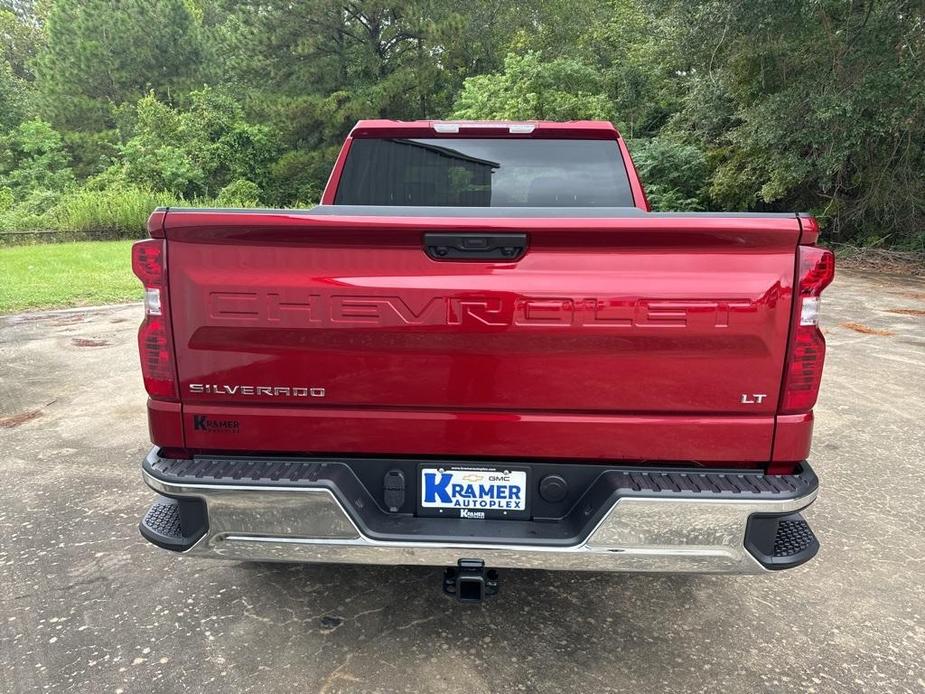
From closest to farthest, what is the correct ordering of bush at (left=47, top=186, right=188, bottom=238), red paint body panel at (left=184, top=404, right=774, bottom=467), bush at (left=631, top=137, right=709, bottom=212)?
1. red paint body panel at (left=184, top=404, right=774, bottom=467)
2. bush at (left=631, top=137, right=709, bottom=212)
3. bush at (left=47, top=186, right=188, bottom=238)

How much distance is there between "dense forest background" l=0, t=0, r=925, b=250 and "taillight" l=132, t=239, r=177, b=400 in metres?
13.2

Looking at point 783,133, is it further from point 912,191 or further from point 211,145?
point 211,145

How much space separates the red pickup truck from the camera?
1995mm

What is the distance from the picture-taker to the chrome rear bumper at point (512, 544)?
2014 millimetres

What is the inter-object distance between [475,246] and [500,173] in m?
1.59

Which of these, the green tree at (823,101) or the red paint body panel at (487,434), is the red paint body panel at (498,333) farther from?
the green tree at (823,101)

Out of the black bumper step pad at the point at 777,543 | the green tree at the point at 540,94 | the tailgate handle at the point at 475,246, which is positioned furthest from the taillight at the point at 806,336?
the green tree at the point at 540,94

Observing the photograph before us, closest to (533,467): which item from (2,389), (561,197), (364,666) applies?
(364,666)

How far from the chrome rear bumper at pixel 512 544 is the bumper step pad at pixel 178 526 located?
0.13ft

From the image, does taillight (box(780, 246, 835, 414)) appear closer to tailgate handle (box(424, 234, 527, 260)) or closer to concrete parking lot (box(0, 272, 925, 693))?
tailgate handle (box(424, 234, 527, 260))

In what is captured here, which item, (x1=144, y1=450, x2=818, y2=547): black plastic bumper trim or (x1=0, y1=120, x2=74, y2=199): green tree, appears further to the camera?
(x1=0, y1=120, x2=74, y2=199): green tree

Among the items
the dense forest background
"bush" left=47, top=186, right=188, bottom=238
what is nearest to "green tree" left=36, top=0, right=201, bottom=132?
the dense forest background

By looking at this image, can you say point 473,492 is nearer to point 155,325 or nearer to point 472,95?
point 155,325

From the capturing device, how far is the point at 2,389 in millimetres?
5711
